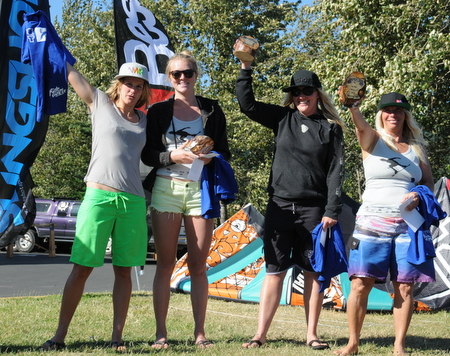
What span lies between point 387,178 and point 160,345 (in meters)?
2.05

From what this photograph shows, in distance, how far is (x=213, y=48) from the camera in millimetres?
23469

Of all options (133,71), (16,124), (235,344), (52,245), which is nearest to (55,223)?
(52,245)

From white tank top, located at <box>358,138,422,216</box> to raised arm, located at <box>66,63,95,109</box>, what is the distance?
6.81 ft

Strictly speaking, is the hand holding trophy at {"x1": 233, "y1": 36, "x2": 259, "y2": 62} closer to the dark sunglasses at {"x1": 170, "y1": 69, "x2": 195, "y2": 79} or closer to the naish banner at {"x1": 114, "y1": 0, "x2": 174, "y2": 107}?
the dark sunglasses at {"x1": 170, "y1": 69, "x2": 195, "y2": 79}

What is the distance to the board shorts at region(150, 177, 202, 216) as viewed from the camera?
4.33m

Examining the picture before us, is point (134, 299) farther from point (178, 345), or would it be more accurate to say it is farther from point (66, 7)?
point (66, 7)

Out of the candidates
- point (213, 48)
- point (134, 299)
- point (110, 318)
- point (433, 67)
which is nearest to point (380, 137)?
point (110, 318)

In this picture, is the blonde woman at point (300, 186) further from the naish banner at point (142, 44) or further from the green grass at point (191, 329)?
the naish banner at point (142, 44)

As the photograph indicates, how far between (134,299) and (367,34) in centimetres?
869

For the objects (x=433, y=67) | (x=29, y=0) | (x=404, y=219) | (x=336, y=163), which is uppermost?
(x=433, y=67)

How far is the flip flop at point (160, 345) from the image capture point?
13.9 ft

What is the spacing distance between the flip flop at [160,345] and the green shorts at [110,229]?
0.62m

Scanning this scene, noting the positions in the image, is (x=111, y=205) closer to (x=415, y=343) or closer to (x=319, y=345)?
(x=319, y=345)

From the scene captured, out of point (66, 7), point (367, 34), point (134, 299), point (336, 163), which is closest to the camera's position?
point (336, 163)
